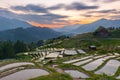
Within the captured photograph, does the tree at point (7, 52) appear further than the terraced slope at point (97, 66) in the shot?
Yes

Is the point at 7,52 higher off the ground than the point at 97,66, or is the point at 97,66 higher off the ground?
the point at 97,66

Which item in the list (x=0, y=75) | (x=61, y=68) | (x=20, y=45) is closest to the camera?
(x=0, y=75)

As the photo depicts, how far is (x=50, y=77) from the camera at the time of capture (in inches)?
1689

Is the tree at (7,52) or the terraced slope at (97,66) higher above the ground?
the terraced slope at (97,66)

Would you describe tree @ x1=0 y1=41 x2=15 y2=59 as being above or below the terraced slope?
below

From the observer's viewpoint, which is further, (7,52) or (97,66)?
(7,52)

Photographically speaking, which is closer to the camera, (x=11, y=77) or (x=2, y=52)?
(x=11, y=77)

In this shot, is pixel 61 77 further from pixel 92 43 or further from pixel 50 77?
pixel 92 43

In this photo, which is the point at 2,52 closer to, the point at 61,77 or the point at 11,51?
the point at 11,51

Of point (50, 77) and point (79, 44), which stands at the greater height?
point (50, 77)

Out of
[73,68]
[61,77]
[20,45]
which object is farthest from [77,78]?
[20,45]

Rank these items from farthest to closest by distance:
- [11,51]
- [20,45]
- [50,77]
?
1. [20,45]
2. [11,51]
3. [50,77]

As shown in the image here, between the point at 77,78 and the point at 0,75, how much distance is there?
13.7 m

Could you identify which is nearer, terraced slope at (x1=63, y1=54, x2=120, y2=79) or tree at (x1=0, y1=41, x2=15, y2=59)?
terraced slope at (x1=63, y1=54, x2=120, y2=79)
